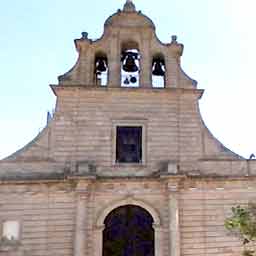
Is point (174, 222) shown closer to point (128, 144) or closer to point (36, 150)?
point (128, 144)

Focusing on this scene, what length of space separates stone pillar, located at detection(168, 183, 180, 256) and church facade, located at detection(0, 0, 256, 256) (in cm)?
3

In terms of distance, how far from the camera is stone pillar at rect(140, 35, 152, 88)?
18062 mm

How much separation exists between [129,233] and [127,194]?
1.35 meters

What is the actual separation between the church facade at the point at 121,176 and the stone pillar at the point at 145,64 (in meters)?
0.04

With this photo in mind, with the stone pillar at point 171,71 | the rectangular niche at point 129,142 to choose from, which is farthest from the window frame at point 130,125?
the stone pillar at point 171,71

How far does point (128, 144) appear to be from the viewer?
56.9 ft

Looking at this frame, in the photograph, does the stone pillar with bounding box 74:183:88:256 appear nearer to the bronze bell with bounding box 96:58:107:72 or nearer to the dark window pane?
the dark window pane

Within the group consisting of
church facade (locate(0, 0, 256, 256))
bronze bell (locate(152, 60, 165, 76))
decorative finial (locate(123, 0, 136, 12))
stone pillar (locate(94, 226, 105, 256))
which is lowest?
stone pillar (locate(94, 226, 105, 256))

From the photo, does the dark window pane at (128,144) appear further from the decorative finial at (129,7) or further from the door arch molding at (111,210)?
the decorative finial at (129,7)

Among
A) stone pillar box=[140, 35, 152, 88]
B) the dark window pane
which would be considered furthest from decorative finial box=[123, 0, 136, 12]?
the dark window pane

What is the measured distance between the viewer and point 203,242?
15.9m

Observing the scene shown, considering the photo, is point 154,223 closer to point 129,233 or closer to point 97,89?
point 129,233

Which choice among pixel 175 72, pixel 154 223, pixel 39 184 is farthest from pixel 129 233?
pixel 175 72

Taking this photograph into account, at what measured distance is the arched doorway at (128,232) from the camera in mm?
16078
